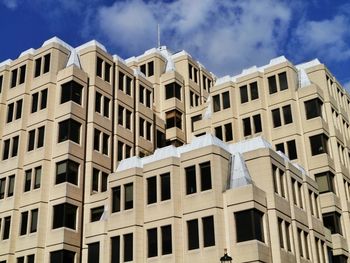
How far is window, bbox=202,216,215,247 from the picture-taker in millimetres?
40444

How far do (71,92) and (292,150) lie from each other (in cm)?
2345

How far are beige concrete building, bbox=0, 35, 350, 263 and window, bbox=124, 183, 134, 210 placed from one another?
0.27ft

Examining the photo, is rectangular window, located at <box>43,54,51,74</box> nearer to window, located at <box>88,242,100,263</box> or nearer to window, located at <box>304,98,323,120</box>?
window, located at <box>88,242,100,263</box>

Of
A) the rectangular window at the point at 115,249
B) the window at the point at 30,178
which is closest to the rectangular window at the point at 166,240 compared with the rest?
the rectangular window at the point at 115,249

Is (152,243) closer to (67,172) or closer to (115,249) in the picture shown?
(115,249)

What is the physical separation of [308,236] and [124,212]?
1499 cm

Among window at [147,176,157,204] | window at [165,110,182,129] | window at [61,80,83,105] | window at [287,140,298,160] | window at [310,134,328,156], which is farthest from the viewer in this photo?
window at [165,110,182,129]

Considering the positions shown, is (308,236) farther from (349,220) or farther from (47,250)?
(47,250)

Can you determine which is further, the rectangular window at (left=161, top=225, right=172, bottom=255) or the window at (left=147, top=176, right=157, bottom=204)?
the window at (left=147, top=176, right=157, bottom=204)

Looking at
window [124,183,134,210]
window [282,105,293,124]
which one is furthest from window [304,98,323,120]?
window [124,183,134,210]

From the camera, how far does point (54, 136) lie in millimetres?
55594

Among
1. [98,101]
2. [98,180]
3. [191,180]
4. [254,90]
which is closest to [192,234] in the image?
[191,180]

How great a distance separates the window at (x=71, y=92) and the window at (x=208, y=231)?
21.7m

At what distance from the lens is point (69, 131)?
54.8 meters
